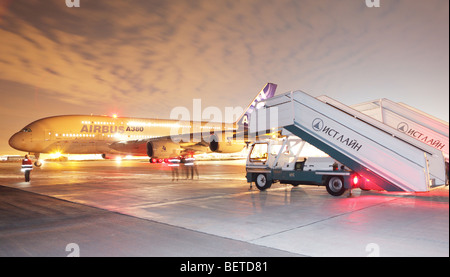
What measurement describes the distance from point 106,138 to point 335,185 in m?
25.7

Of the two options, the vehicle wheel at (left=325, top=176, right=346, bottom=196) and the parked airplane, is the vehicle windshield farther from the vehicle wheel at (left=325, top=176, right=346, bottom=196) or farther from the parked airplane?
the parked airplane

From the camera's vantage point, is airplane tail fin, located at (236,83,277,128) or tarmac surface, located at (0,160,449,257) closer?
tarmac surface, located at (0,160,449,257)

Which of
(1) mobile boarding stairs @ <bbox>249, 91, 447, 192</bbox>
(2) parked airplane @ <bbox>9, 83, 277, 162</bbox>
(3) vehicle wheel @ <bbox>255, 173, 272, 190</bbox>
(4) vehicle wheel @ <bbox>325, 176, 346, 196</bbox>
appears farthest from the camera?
(2) parked airplane @ <bbox>9, 83, 277, 162</bbox>

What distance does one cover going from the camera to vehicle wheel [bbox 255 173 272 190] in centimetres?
1202

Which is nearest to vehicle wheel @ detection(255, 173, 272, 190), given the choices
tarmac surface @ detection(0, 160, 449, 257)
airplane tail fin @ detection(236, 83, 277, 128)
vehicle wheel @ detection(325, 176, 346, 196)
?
tarmac surface @ detection(0, 160, 449, 257)

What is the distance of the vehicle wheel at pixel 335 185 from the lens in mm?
10230

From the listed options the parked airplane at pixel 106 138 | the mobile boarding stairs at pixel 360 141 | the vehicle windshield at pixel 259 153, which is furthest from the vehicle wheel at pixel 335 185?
the parked airplane at pixel 106 138

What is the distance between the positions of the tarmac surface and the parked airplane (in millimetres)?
13483

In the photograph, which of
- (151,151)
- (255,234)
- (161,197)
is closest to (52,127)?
(151,151)

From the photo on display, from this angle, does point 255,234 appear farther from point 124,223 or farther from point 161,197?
point 161,197

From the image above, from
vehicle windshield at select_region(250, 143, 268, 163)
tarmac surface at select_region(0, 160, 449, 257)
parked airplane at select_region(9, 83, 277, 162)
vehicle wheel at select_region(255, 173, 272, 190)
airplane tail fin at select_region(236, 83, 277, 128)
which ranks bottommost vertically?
tarmac surface at select_region(0, 160, 449, 257)

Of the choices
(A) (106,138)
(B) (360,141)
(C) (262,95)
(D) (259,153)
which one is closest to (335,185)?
(B) (360,141)

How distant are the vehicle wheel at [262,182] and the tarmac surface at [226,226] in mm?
1485
